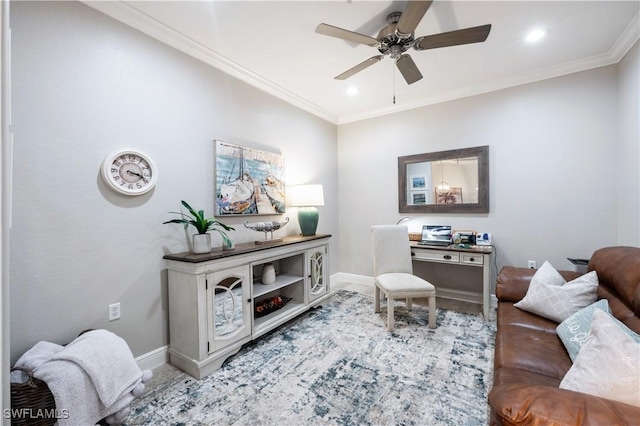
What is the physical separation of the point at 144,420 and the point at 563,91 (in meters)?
4.43

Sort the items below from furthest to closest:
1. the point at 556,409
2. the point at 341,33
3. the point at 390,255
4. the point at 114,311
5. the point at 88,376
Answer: the point at 390,255
the point at 114,311
the point at 341,33
the point at 88,376
the point at 556,409

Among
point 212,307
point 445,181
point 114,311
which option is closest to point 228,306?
point 212,307

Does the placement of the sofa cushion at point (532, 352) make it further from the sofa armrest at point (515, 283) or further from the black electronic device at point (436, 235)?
the black electronic device at point (436, 235)

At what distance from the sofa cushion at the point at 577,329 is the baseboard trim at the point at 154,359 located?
2624 millimetres

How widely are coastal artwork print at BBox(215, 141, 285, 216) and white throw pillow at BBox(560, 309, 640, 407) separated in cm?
250

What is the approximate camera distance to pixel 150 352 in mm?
2016

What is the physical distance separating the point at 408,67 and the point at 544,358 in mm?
2092

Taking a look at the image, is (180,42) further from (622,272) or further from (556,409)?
(622,272)

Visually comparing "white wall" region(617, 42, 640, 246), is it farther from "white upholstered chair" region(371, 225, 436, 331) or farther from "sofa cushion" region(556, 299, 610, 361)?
"white upholstered chair" region(371, 225, 436, 331)

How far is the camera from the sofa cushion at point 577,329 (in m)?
1.36

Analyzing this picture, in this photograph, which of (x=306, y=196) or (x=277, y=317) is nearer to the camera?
(x=277, y=317)

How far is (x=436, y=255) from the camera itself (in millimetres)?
3018

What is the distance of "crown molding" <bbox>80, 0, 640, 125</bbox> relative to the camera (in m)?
1.90

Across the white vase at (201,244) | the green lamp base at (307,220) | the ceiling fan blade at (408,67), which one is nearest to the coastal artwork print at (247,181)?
the green lamp base at (307,220)
